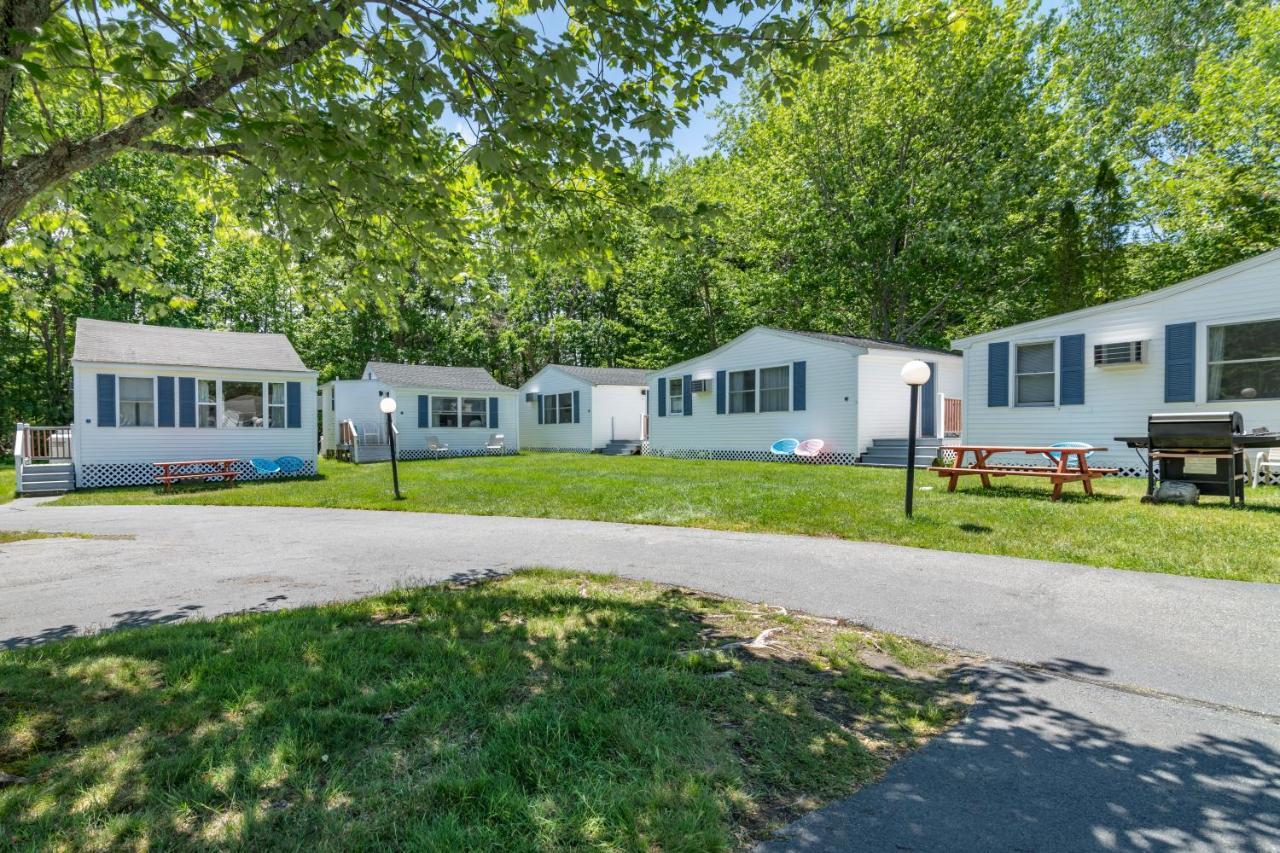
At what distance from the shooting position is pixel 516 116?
396cm

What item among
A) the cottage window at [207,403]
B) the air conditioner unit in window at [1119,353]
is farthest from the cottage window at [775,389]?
the cottage window at [207,403]

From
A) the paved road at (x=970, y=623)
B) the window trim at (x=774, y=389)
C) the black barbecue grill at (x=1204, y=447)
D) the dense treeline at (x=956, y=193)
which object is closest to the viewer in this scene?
the paved road at (x=970, y=623)

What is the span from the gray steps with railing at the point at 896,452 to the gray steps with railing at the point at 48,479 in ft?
60.8

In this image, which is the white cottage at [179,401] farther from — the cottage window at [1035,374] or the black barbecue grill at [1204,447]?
the black barbecue grill at [1204,447]

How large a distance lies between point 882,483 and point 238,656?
31.6ft

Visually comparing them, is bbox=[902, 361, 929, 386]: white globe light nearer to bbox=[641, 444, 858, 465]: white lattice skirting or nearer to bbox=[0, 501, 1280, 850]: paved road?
bbox=[0, 501, 1280, 850]: paved road

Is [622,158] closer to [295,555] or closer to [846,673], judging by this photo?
[846,673]

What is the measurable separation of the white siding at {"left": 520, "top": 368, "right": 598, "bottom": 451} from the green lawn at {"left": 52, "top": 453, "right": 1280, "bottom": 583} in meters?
8.15

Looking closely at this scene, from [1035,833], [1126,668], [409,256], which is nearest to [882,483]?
[1126,668]

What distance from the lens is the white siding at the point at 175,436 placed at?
1427 cm

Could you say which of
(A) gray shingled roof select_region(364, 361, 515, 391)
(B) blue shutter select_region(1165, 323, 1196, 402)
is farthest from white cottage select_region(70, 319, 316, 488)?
(B) blue shutter select_region(1165, 323, 1196, 402)

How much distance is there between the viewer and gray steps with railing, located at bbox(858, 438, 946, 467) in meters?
14.4

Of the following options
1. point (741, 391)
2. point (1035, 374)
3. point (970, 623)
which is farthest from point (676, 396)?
point (970, 623)

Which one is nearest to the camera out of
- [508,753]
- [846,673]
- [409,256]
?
[508,753]
